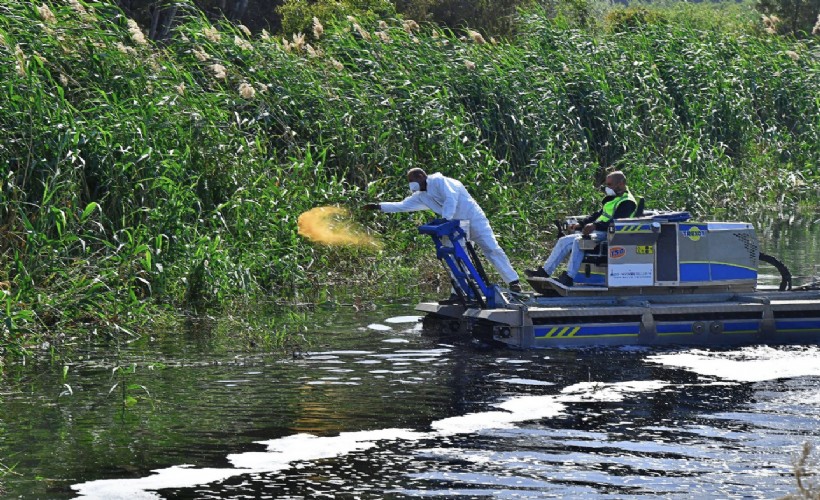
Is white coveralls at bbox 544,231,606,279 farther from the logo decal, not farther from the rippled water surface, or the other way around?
the rippled water surface

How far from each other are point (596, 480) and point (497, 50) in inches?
659

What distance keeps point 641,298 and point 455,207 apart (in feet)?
7.54

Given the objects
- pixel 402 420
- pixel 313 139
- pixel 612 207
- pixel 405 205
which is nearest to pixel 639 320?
pixel 612 207

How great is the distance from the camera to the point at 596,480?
374 inches

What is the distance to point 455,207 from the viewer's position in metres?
15.2

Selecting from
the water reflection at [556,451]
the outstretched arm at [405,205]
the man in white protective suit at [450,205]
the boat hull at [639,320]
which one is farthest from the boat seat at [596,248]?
the water reflection at [556,451]

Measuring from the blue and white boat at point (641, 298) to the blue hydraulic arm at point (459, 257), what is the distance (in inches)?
0.5

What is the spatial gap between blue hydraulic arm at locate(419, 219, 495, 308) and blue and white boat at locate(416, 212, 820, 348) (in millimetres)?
13

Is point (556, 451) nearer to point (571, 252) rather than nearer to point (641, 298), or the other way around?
point (641, 298)

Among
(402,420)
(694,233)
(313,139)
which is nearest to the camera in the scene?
(402,420)

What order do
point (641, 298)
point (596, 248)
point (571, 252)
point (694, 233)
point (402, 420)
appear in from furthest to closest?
point (571, 252) → point (596, 248) → point (641, 298) → point (694, 233) → point (402, 420)

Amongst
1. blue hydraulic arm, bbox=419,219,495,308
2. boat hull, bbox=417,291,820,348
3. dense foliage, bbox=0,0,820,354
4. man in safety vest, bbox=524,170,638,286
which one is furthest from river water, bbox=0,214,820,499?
dense foliage, bbox=0,0,820,354

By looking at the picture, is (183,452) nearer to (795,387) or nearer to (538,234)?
(795,387)

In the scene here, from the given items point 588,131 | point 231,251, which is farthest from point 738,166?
point 231,251
